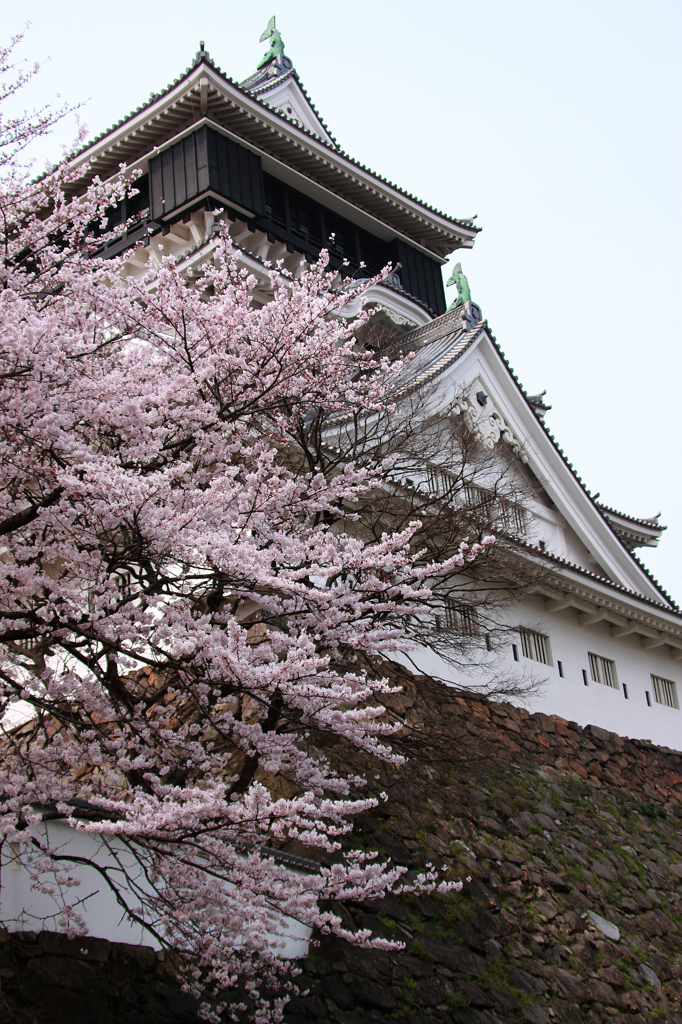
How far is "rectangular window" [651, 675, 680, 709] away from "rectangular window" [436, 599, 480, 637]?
219 inches

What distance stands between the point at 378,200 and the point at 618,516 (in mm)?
8616

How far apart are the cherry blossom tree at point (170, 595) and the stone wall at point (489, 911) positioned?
0.40 m

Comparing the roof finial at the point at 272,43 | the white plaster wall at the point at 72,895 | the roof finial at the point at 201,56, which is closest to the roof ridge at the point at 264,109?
the roof finial at the point at 201,56

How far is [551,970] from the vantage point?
8164 mm

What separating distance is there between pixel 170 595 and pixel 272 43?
21095 millimetres

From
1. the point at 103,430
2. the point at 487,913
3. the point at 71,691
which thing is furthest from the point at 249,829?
the point at 487,913

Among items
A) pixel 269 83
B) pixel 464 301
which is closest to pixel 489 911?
pixel 464 301

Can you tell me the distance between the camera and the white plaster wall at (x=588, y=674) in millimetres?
12320

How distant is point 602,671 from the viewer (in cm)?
1422

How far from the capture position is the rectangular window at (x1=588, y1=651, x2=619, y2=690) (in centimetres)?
1402

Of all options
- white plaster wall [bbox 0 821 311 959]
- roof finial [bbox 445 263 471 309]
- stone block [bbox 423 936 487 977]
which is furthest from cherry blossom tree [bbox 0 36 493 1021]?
roof finial [bbox 445 263 471 309]

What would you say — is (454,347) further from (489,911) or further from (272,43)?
(272,43)

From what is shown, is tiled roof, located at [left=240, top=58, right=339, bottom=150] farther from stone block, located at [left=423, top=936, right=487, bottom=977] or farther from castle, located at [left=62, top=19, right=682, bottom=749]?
stone block, located at [left=423, top=936, right=487, bottom=977]

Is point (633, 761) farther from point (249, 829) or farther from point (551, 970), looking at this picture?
point (249, 829)
